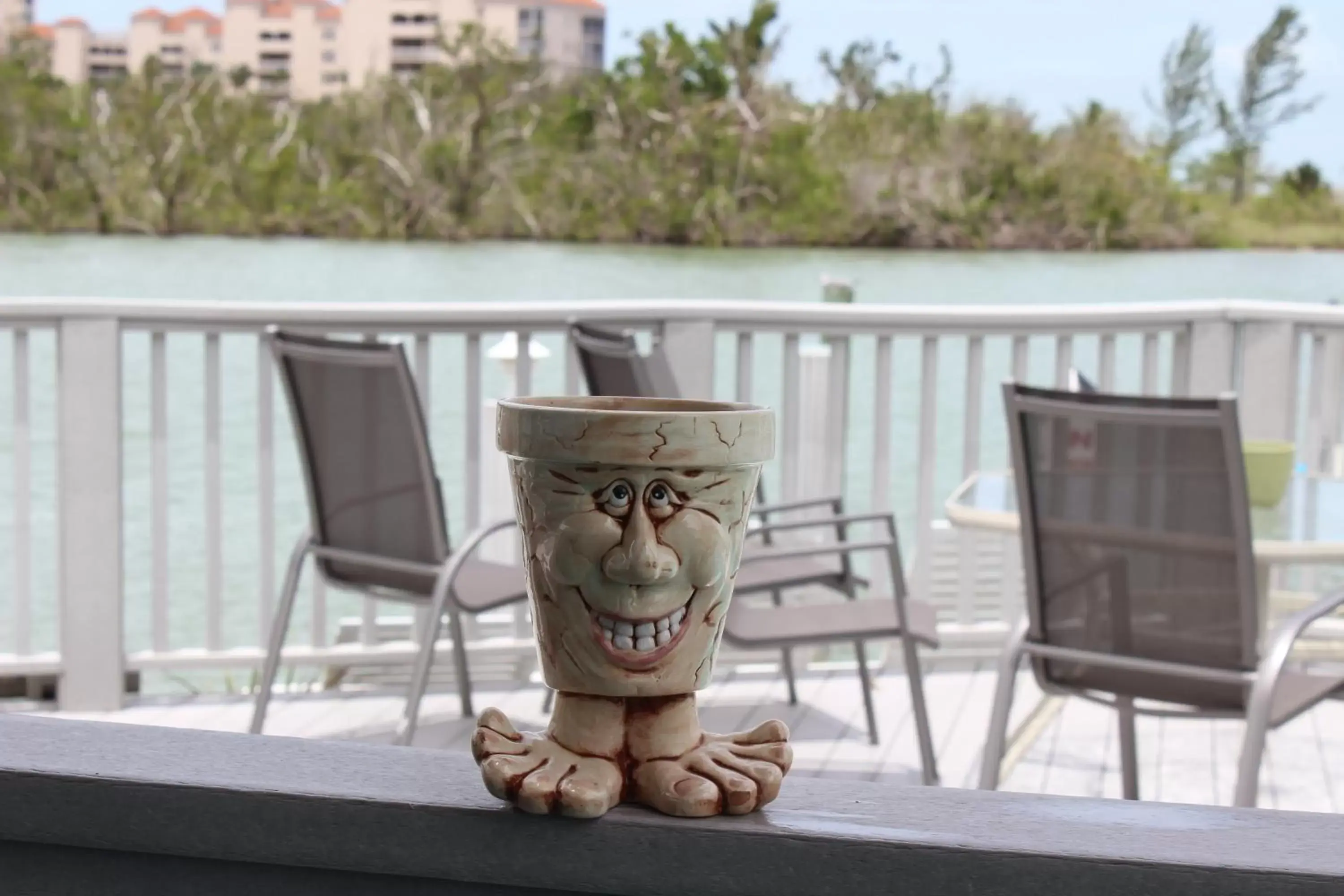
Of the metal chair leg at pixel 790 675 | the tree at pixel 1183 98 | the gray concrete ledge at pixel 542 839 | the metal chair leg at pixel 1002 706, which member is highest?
the tree at pixel 1183 98

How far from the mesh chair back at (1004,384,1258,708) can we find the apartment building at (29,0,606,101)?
34.2 m

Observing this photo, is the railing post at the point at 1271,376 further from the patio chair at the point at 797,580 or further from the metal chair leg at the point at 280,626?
the metal chair leg at the point at 280,626

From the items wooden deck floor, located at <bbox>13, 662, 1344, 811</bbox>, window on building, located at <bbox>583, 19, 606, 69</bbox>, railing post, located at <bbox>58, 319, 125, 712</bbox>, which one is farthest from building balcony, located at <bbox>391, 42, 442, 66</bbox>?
wooden deck floor, located at <bbox>13, 662, 1344, 811</bbox>

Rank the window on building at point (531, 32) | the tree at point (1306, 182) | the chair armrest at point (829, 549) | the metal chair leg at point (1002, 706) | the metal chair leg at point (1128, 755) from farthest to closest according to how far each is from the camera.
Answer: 1. the window on building at point (531, 32)
2. the tree at point (1306, 182)
3. the chair armrest at point (829, 549)
4. the metal chair leg at point (1128, 755)
5. the metal chair leg at point (1002, 706)

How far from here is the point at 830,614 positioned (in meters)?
3.36

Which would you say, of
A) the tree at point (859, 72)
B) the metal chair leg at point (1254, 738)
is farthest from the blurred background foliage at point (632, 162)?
the metal chair leg at point (1254, 738)

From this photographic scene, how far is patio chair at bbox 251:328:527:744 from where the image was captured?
326 centimetres

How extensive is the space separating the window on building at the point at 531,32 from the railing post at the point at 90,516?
1333 inches

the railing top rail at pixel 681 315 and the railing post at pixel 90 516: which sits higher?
the railing top rail at pixel 681 315

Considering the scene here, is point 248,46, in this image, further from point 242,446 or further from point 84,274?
point 242,446

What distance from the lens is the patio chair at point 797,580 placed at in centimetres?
322

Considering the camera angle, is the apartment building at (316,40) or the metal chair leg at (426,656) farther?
the apartment building at (316,40)

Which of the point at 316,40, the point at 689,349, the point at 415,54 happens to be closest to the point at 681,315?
the point at 689,349

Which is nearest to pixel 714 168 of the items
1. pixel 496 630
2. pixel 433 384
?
pixel 433 384
